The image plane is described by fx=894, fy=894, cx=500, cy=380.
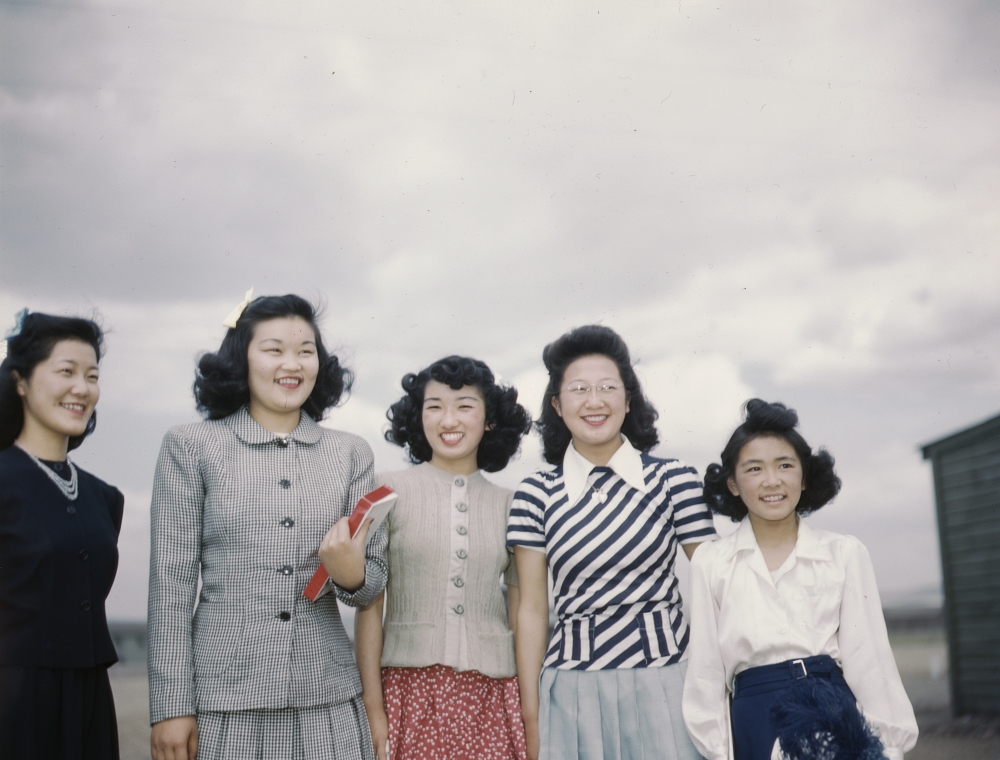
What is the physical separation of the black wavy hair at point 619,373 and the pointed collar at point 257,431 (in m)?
0.81

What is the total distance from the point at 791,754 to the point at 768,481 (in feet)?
2.54

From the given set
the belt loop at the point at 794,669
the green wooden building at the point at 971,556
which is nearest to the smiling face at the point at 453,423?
the belt loop at the point at 794,669

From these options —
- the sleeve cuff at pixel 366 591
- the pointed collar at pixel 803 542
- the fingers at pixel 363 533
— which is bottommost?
the sleeve cuff at pixel 366 591

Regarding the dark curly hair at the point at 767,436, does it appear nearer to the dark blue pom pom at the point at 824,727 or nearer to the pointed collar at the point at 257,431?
the dark blue pom pom at the point at 824,727

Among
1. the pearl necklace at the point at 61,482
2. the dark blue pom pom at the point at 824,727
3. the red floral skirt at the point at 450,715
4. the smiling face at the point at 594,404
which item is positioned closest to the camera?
the dark blue pom pom at the point at 824,727

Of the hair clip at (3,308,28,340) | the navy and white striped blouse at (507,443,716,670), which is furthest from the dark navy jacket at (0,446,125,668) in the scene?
the navy and white striped blouse at (507,443,716,670)

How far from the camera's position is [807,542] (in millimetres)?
2670

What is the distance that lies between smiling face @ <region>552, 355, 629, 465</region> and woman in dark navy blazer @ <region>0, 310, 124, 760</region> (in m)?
1.47

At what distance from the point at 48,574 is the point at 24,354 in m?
0.68

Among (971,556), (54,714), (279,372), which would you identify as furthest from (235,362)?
(971,556)

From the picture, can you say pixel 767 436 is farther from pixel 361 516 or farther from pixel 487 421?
pixel 361 516

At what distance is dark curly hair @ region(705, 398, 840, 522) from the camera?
2.80 meters

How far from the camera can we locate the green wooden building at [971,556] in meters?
7.18

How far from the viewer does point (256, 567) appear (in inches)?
99.2
